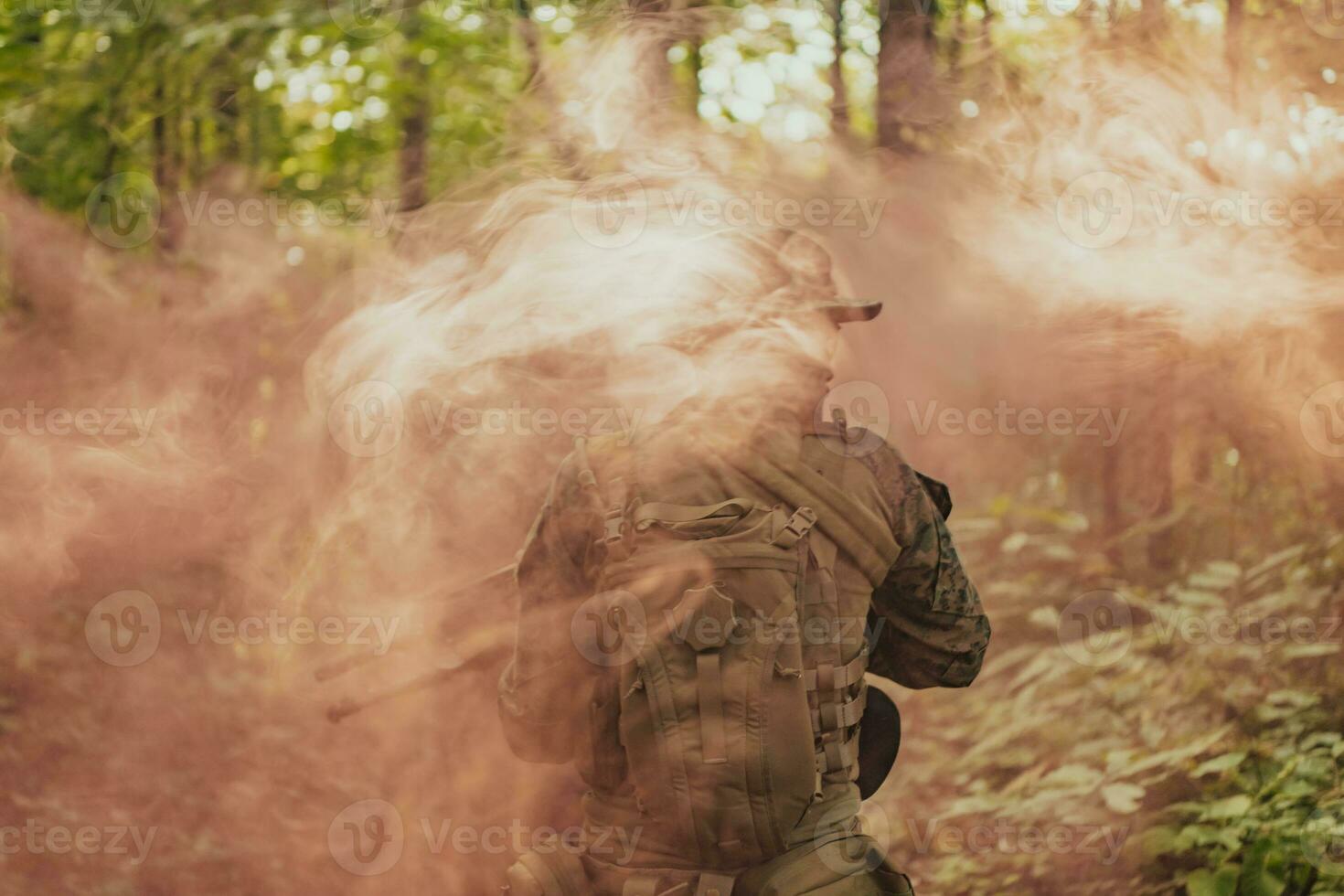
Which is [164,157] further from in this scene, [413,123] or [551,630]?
[551,630]

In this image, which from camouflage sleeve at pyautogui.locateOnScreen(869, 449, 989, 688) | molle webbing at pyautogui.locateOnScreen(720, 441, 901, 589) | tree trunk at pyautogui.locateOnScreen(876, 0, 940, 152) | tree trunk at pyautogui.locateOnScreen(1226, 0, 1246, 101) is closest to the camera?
molle webbing at pyautogui.locateOnScreen(720, 441, 901, 589)

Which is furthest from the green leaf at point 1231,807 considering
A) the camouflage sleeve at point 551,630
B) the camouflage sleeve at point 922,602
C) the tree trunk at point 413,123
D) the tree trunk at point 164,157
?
the tree trunk at point 164,157

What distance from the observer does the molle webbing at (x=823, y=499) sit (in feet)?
10.4

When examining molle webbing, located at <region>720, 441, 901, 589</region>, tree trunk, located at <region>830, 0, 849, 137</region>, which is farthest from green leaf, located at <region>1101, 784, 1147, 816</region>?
tree trunk, located at <region>830, 0, 849, 137</region>

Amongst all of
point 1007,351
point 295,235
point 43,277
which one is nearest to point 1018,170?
point 1007,351

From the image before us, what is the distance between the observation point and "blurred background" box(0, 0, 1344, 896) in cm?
497

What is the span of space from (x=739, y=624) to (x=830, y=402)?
288 cm

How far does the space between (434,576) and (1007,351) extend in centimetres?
324

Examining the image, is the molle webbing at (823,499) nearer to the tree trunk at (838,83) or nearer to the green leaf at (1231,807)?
the green leaf at (1231,807)

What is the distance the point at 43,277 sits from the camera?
7551mm

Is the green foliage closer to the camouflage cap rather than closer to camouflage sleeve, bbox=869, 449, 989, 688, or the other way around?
camouflage sleeve, bbox=869, 449, 989, 688

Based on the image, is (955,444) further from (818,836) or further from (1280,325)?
(818,836)

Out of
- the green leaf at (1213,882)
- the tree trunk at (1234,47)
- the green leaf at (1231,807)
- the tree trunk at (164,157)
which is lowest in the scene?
the green leaf at (1213,882)

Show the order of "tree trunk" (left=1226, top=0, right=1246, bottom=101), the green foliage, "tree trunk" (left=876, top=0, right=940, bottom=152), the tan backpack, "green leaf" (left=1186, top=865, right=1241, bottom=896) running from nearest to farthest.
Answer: the tan backpack < "green leaf" (left=1186, top=865, right=1241, bottom=896) < the green foliage < "tree trunk" (left=1226, top=0, right=1246, bottom=101) < "tree trunk" (left=876, top=0, right=940, bottom=152)
